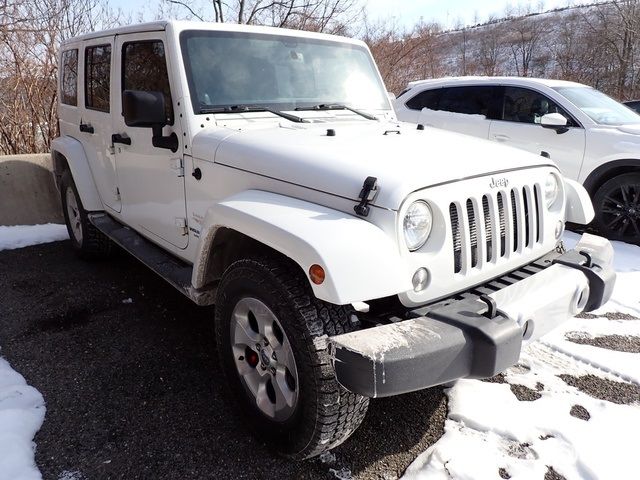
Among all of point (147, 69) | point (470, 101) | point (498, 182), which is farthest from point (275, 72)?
point (470, 101)

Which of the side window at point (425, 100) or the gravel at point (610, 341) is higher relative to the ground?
the side window at point (425, 100)

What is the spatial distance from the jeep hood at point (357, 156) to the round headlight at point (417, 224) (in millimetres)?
84

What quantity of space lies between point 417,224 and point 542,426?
133 centimetres

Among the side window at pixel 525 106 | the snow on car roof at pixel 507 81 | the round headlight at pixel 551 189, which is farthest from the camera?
the snow on car roof at pixel 507 81

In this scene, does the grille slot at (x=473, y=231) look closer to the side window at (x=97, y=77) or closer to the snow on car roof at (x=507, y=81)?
the side window at (x=97, y=77)

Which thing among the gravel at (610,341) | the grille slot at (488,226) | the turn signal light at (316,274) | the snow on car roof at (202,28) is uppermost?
the snow on car roof at (202,28)

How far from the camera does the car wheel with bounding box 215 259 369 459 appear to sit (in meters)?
1.94

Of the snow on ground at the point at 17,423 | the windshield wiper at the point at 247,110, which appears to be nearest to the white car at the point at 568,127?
the windshield wiper at the point at 247,110

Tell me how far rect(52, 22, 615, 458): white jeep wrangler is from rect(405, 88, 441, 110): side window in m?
3.89

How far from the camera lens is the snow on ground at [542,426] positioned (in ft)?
7.27

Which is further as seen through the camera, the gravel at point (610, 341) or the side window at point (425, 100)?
the side window at point (425, 100)

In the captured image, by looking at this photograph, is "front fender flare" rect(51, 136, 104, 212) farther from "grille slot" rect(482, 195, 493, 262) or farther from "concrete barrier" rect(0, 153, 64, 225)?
"grille slot" rect(482, 195, 493, 262)

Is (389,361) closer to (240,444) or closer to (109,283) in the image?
(240,444)

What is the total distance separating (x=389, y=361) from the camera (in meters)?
1.68
